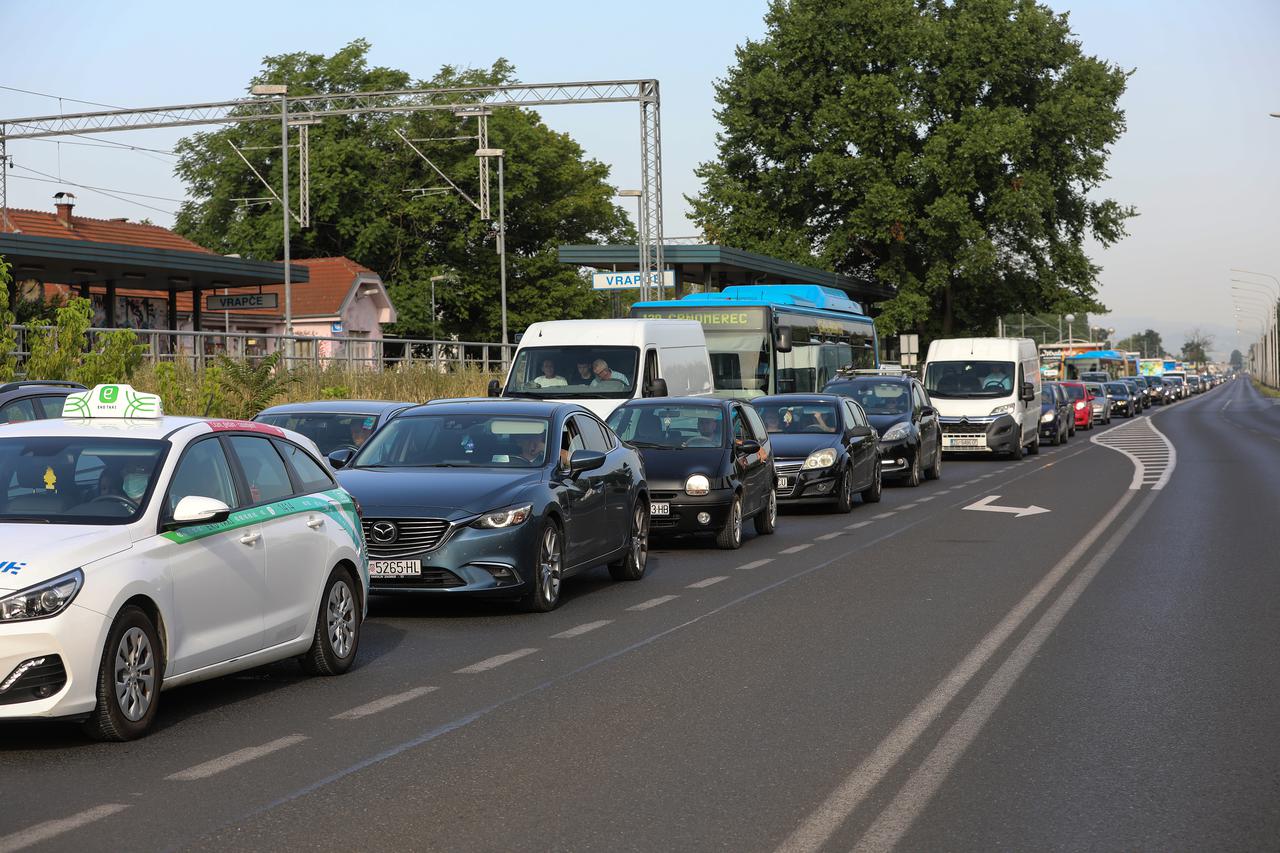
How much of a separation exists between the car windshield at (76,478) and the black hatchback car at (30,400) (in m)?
6.29

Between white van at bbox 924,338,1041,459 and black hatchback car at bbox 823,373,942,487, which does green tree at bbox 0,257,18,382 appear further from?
white van at bbox 924,338,1041,459

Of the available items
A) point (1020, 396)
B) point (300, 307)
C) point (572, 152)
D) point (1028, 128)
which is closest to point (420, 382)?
point (1020, 396)

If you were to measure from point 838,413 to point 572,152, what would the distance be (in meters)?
58.5

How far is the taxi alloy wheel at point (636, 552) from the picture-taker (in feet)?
46.6

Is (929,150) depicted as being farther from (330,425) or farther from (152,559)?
(152,559)

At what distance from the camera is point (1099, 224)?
62844 millimetres

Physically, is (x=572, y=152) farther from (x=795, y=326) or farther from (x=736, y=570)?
(x=736, y=570)

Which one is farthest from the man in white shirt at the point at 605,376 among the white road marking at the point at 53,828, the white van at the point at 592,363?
the white road marking at the point at 53,828

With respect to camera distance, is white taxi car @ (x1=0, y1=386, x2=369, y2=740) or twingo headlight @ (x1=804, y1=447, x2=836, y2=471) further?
twingo headlight @ (x1=804, y1=447, x2=836, y2=471)

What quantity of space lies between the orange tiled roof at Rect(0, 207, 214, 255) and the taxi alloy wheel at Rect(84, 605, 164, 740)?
4944 cm

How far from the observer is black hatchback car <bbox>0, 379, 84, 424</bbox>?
14.5 meters

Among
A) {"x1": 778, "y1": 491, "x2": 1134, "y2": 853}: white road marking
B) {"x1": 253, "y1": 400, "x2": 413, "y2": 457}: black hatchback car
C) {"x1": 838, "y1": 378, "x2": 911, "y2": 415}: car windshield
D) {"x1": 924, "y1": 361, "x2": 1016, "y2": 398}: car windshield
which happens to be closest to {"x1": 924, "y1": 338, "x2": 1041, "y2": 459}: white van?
{"x1": 924, "y1": 361, "x2": 1016, "y2": 398}: car windshield

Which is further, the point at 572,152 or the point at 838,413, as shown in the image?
the point at 572,152

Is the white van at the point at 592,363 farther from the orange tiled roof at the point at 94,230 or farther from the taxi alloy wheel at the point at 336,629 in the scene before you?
the orange tiled roof at the point at 94,230
